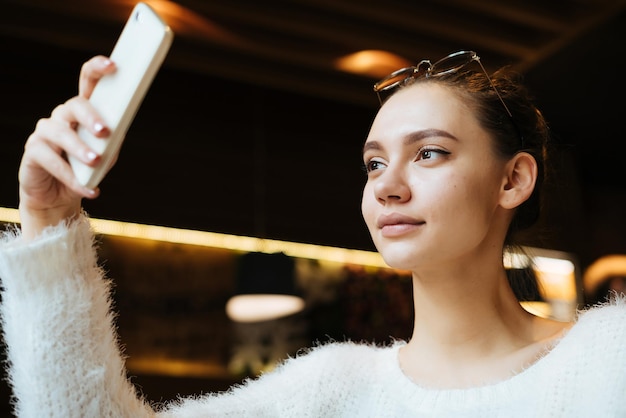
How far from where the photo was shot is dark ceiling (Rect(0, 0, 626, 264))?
414cm

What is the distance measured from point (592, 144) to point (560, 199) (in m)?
3.96

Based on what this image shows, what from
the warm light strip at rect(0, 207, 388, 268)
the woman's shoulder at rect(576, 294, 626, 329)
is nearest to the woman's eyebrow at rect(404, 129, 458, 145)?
the woman's shoulder at rect(576, 294, 626, 329)

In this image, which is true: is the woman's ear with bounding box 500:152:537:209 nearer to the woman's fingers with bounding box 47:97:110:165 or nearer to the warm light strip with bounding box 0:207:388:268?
the woman's fingers with bounding box 47:97:110:165

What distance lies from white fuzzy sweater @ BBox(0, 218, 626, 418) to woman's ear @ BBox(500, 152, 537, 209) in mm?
228

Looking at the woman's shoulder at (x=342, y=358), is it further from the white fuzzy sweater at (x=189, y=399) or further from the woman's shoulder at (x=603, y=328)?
the woman's shoulder at (x=603, y=328)

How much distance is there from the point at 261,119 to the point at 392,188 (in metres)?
4.01

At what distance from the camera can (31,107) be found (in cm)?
446

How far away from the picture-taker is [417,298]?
1.38 m

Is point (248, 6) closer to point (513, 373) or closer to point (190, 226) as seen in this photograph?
point (190, 226)

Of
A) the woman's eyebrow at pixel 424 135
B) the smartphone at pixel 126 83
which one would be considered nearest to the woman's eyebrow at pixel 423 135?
the woman's eyebrow at pixel 424 135

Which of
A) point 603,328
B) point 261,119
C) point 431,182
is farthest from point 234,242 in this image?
point 603,328

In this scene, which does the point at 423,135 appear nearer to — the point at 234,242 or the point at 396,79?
the point at 396,79

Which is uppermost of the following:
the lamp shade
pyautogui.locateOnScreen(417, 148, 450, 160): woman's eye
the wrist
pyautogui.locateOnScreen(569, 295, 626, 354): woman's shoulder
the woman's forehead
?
the woman's forehead

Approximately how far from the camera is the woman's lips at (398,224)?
128cm
